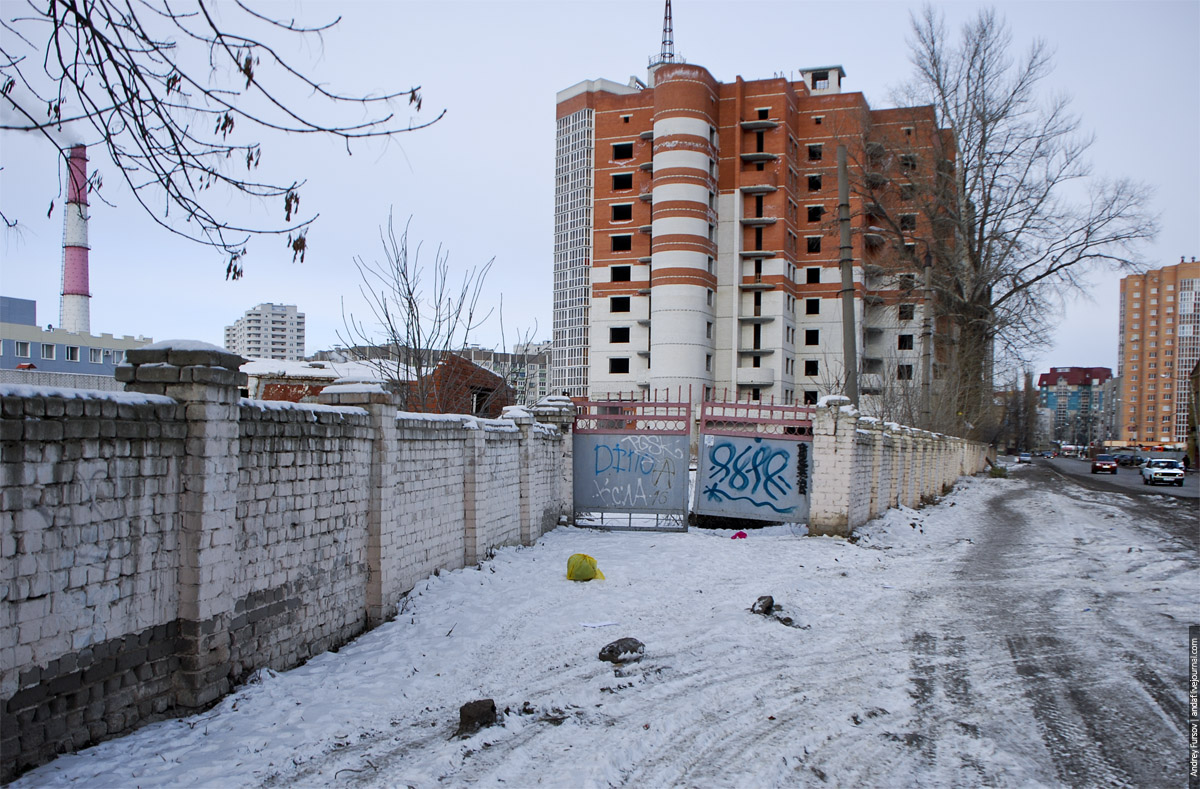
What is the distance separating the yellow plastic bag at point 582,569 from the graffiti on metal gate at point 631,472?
502cm

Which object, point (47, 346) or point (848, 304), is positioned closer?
point (848, 304)

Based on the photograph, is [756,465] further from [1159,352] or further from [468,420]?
[1159,352]

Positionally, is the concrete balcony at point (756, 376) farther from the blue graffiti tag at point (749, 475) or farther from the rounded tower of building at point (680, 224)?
the blue graffiti tag at point (749, 475)

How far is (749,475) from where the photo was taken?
14.6 m

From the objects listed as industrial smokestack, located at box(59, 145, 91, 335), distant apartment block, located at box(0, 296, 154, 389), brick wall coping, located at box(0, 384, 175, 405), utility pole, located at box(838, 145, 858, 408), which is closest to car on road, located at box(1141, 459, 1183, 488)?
utility pole, located at box(838, 145, 858, 408)

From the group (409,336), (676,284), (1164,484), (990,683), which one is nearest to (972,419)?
(1164,484)

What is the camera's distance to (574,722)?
4934 mm

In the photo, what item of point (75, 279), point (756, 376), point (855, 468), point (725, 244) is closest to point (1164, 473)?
point (756, 376)

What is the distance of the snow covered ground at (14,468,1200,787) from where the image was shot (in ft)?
13.9

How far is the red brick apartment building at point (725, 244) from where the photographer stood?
50.1m

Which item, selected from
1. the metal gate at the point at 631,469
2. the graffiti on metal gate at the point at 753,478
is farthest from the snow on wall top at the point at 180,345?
the graffiti on metal gate at the point at 753,478

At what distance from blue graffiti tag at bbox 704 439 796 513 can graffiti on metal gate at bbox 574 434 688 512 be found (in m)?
0.67

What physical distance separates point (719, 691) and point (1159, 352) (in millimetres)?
136667

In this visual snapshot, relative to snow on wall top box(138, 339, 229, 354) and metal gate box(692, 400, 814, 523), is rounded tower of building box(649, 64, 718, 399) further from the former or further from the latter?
snow on wall top box(138, 339, 229, 354)
